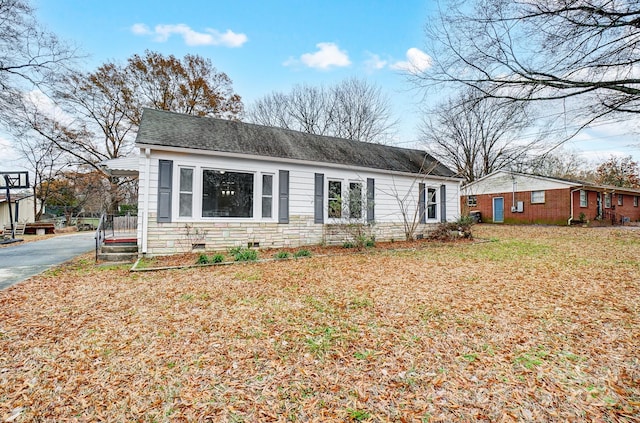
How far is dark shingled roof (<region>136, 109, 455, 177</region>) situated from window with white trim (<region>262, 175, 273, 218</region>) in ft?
2.79

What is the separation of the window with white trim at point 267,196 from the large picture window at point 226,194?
1.28 ft

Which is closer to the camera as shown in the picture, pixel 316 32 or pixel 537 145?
pixel 537 145

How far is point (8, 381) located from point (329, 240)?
857 centimetres

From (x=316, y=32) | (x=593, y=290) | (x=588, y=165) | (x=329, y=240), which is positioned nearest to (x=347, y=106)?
(x=316, y=32)

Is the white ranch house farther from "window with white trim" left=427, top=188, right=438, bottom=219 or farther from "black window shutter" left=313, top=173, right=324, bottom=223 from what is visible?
"window with white trim" left=427, top=188, right=438, bottom=219

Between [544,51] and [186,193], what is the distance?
10.2 m

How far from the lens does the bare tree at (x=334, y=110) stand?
72.6ft

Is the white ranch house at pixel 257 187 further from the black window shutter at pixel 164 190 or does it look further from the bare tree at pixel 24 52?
the bare tree at pixel 24 52

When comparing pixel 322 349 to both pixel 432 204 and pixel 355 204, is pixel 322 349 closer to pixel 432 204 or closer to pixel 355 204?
pixel 355 204

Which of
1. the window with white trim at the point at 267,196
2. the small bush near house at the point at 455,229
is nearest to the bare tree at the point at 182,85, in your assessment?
the window with white trim at the point at 267,196

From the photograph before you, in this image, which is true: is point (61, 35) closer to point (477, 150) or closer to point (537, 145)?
point (537, 145)

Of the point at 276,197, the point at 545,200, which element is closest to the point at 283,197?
the point at 276,197

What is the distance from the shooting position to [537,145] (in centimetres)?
833

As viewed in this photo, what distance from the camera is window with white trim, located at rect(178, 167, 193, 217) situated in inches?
328
